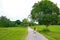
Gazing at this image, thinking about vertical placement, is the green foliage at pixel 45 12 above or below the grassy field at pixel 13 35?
above

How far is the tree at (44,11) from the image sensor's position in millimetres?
52250

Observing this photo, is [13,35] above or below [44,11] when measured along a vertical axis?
below

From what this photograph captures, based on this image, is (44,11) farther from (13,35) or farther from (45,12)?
(13,35)

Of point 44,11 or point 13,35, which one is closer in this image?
point 13,35

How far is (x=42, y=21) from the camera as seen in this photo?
53094 millimetres

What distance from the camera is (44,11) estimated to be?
53031 mm

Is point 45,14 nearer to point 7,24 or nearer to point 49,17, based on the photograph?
point 49,17

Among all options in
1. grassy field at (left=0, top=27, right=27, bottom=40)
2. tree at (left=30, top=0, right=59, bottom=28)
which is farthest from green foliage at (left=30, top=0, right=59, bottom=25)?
grassy field at (left=0, top=27, right=27, bottom=40)

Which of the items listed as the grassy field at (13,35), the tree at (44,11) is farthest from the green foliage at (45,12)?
the grassy field at (13,35)

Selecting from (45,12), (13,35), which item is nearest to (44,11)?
(45,12)

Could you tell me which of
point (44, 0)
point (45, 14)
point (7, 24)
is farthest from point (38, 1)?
point (7, 24)

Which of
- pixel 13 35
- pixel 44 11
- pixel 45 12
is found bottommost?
pixel 13 35

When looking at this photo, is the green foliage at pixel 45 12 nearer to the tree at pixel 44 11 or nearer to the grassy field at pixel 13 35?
the tree at pixel 44 11

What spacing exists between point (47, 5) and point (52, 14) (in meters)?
2.99
